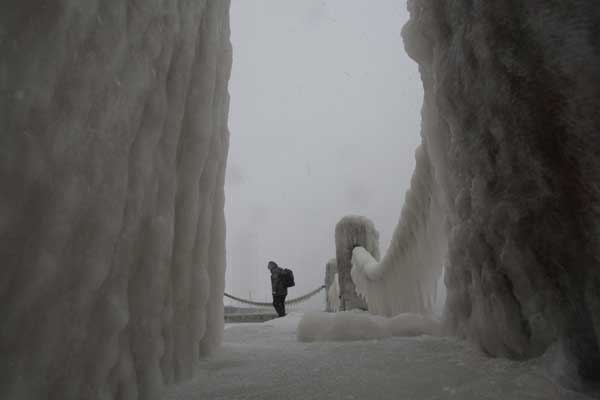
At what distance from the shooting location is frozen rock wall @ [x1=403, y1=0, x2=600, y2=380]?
70 cm

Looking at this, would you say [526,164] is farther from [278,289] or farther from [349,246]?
[278,289]

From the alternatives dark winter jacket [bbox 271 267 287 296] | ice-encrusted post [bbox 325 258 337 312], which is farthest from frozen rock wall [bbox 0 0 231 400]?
ice-encrusted post [bbox 325 258 337 312]

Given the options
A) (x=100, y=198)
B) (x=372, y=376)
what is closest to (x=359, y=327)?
(x=372, y=376)

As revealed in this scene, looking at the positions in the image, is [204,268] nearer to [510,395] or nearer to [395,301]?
[510,395]

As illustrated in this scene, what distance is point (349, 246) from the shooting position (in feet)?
17.3

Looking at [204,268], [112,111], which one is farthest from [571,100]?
[204,268]

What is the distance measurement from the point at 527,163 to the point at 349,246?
4508 millimetres

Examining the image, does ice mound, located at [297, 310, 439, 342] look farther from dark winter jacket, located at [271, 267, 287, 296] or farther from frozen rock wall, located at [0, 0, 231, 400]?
dark winter jacket, located at [271, 267, 287, 296]

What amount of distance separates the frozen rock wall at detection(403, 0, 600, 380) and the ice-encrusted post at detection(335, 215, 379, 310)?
4.14m

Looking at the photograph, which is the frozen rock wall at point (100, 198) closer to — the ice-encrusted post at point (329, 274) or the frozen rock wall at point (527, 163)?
the frozen rock wall at point (527, 163)

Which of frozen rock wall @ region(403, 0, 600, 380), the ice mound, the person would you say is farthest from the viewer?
the person

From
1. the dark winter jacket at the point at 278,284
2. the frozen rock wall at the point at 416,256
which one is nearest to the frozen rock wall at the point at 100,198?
the frozen rock wall at the point at 416,256

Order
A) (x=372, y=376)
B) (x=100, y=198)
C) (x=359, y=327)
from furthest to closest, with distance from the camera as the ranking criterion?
(x=359, y=327) → (x=372, y=376) → (x=100, y=198)

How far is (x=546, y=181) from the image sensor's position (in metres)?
0.78
